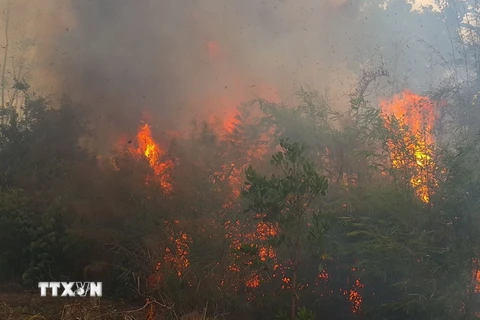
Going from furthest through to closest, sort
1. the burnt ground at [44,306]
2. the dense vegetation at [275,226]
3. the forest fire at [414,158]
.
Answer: the forest fire at [414,158] < the dense vegetation at [275,226] < the burnt ground at [44,306]

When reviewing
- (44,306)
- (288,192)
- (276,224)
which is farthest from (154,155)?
(288,192)

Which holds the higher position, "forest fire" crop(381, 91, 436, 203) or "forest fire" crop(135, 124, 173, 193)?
"forest fire" crop(135, 124, 173, 193)

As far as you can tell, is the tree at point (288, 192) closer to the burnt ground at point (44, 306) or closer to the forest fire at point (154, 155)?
the burnt ground at point (44, 306)

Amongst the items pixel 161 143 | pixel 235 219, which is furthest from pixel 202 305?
pixel 161 143

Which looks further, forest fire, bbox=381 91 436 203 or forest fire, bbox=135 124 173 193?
forest fire, bbox=135 124 173 193

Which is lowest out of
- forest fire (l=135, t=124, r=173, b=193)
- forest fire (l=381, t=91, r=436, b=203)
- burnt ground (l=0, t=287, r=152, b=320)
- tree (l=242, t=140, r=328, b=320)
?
burnt ground (l=0, t=287, r=152, b=320)

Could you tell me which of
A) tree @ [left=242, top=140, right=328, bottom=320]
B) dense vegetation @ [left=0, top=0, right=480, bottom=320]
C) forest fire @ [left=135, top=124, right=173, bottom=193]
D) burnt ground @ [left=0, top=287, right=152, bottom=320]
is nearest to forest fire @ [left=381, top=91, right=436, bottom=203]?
dense vegetation @ [left=0, top=0, right=480, bottom=320]

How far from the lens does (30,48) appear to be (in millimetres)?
28672

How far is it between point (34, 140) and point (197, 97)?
20.5ft

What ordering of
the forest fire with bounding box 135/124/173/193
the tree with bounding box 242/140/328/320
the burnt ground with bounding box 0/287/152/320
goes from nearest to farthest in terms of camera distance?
the tree with bounding box 242/140/328/320 < the burnt ground with bounding box 0/287/152/320 < the forest fire with bounding box 135/124/173/193

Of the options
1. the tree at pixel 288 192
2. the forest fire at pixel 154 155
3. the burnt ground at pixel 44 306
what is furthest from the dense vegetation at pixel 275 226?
the burnt ground at pixel 44 306

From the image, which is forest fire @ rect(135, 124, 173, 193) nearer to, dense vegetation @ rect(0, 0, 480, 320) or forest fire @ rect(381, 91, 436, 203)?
dense vegetation @ rect(0, 0, 480, 320)

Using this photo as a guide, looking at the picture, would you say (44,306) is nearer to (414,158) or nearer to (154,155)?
(154,155)

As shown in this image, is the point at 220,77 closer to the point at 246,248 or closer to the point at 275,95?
the point at 275,95
